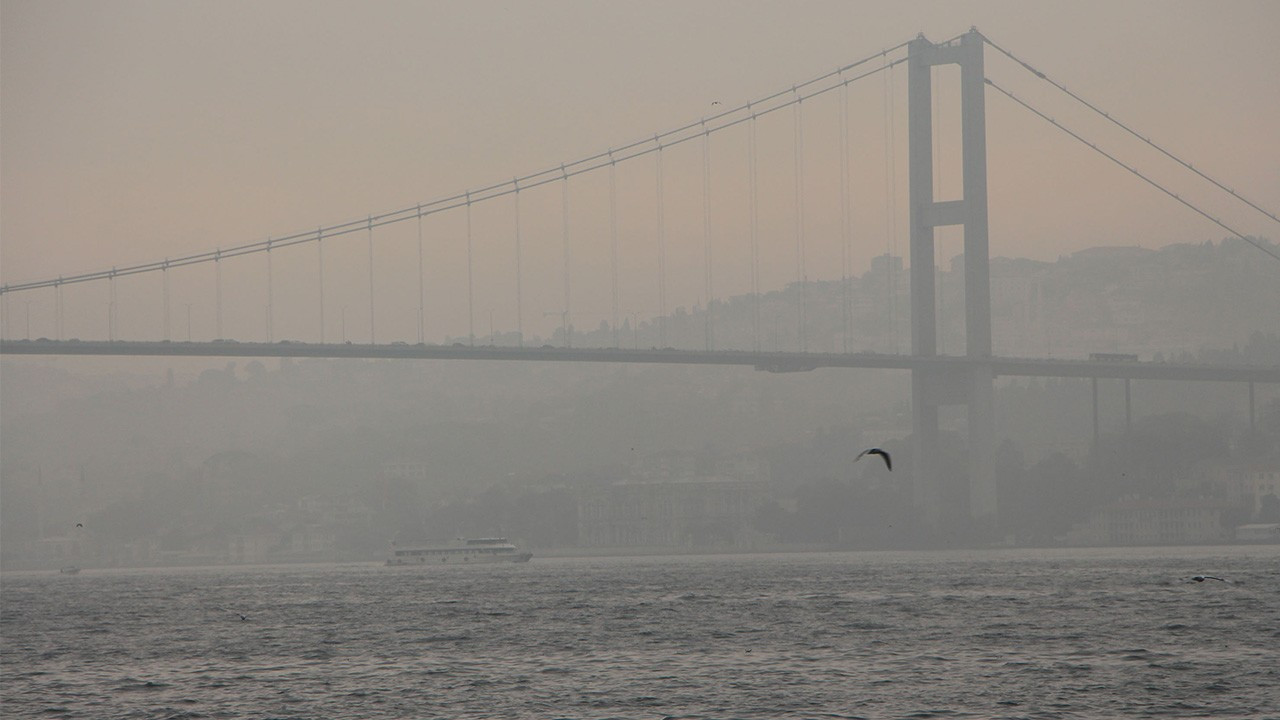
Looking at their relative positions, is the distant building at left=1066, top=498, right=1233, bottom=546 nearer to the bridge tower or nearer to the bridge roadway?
the bridge roadway

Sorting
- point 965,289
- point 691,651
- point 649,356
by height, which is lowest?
point 691,651

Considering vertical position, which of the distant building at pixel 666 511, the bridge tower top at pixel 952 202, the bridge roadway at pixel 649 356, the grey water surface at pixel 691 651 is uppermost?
the bridge tower top at pixel 952 202

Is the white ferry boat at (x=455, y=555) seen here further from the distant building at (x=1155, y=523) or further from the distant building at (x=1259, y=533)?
the distant building at (x=1259, y=533)

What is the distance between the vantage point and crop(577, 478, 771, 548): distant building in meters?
151

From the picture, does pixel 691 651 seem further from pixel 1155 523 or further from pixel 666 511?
pixel 666 511

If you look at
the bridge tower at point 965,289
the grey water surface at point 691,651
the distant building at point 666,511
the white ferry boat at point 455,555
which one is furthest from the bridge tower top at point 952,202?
the distant building at point 666,511

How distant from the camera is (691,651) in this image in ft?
129

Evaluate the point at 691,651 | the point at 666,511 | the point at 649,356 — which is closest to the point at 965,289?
the point at 649,356

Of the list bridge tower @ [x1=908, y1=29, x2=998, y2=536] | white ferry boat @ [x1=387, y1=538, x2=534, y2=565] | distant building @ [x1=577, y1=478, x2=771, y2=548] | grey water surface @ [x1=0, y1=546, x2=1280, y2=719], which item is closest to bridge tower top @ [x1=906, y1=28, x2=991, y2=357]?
bridge tower @ [x1=908, y1=29, x2=998, y2=536]

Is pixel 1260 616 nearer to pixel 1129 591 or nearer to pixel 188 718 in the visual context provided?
pixel 1129 591

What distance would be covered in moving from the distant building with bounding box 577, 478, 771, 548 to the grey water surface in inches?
3208

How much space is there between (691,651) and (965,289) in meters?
47.6

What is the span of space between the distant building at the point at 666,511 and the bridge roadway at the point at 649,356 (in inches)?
2320

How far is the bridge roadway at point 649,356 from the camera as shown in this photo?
72625 millimetres
